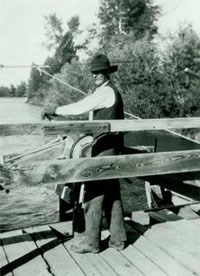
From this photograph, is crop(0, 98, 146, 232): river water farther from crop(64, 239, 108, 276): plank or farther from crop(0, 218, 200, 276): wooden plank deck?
crop(64, 239, 108, 276): plank

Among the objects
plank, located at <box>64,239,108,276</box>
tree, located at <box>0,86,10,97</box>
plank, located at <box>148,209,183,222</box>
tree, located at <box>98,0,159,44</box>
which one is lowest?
tree, located at <box>0,86,10,97</box>

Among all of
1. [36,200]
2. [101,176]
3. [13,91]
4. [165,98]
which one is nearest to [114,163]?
[101,176]

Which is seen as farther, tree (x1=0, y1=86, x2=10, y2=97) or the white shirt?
tree (x1=0, y1=86, x2=10, y2=97)

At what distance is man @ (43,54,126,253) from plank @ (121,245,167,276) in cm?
10

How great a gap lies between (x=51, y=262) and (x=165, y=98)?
97.9 ft

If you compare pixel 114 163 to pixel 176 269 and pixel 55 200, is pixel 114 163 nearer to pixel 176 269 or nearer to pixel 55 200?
pixel 176 269

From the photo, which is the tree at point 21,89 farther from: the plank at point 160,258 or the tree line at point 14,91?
the plank at point 160,258

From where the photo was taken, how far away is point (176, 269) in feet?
11.6

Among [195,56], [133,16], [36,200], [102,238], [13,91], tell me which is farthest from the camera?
[13,91]

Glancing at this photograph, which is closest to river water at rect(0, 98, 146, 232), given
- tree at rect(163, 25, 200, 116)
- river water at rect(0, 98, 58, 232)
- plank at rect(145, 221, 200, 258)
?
river water at rect(0, 98, 58, 232)

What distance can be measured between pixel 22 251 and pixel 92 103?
1473 millimetres

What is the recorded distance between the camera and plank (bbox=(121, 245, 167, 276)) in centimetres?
346

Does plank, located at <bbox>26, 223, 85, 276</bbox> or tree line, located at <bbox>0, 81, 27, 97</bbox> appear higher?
plank, located at <bbox>26, 223, 85, 276</bbox>

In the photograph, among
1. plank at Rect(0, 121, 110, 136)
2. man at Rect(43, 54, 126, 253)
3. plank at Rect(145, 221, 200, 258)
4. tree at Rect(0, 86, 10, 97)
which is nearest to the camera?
plank at Rect(0, 121, 110, 136)
